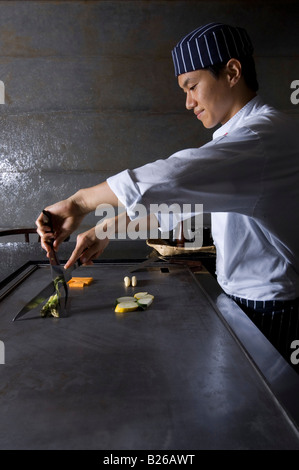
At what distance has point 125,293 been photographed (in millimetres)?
1502

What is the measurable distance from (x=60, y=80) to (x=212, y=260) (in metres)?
2.82

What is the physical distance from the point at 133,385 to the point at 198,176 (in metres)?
0.51

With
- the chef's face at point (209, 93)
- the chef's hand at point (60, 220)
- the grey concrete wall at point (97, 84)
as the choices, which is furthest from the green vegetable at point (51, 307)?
the grey concrete wall at point (97, 84)

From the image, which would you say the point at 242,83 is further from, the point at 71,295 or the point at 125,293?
the point at 71,295

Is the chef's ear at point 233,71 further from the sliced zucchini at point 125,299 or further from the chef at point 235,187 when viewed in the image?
the sliced zucchini at point 125,299

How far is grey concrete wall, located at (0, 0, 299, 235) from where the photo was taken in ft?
13.1

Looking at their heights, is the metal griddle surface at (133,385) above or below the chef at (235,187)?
below

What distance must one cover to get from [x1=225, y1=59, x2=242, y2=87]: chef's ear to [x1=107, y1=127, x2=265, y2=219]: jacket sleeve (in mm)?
359

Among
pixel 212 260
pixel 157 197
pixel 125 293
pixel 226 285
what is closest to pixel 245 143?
pixel 157 197

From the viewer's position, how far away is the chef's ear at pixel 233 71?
136 centimetres

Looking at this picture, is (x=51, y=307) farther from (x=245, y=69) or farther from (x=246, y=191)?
(x=245, y=69)

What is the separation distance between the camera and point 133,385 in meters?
0.85

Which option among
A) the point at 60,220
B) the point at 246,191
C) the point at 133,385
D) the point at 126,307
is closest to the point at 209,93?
the point at 246,191

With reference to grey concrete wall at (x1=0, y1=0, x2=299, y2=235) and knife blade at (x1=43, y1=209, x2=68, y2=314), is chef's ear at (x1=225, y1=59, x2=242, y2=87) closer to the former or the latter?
knife blade at (x1=43, y1=209, x2=68, y2=314)
